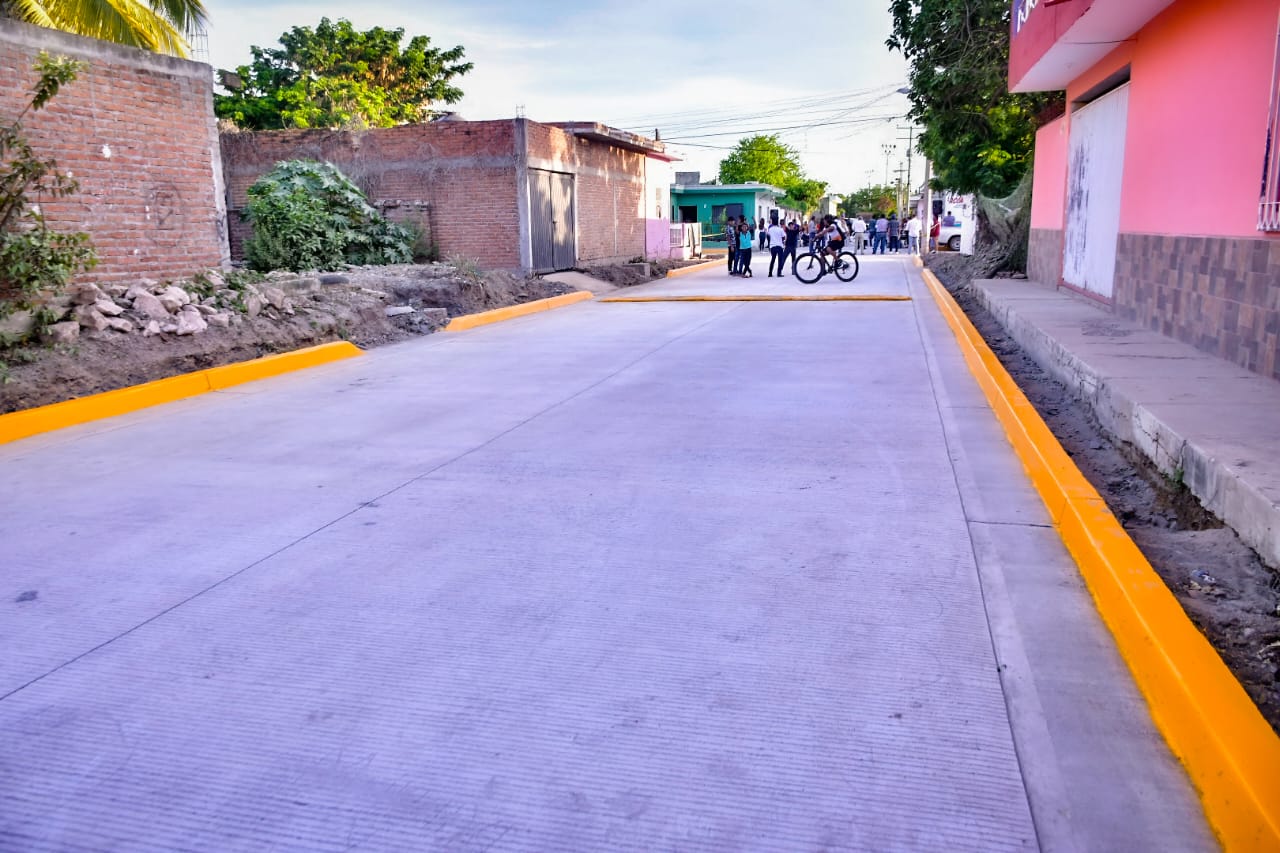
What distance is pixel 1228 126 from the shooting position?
8.17 m

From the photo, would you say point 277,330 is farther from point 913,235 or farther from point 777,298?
point 913,235

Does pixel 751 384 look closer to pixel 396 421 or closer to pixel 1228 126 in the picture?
pixel 396 421

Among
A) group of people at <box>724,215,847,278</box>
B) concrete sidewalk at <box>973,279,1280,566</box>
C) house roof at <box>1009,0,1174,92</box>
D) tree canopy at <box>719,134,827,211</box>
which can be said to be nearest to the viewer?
concrete sidewalk at <box>973,279,1280,566</box>

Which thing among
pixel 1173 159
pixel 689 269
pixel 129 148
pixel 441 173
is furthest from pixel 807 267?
pixel 129 148

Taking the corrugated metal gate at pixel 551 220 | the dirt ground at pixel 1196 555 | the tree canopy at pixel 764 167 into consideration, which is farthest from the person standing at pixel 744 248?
the tree canopy at pixel 764 167

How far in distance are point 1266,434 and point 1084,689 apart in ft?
9.31

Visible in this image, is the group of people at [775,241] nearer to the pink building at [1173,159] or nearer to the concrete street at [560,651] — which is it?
the pink building at [1173,159]

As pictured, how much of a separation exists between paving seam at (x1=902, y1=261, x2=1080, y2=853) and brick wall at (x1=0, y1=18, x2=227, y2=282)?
9478 mm

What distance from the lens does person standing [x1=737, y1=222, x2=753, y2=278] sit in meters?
27.1

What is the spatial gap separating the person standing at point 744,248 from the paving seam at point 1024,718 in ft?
75.9

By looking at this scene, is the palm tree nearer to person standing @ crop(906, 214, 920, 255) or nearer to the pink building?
the pink building

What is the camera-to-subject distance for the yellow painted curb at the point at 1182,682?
2.48 m

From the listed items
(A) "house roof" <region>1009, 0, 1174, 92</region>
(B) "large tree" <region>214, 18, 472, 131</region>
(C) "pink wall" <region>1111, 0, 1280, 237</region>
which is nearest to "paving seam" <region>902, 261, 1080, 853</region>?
(C) "pink wall" <region>1111, 0, 1280, 237</region>

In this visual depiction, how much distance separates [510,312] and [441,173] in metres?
7.60
